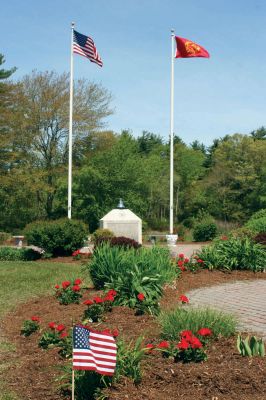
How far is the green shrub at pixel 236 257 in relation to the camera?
1117cm

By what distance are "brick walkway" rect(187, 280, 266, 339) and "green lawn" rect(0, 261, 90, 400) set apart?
256 centimetres

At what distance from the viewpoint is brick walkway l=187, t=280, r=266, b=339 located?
641 centimetres

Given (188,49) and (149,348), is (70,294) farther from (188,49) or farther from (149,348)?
(188,49)

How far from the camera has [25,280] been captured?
11.0 metres

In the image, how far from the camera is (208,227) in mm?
30953

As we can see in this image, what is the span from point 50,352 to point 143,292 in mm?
1892

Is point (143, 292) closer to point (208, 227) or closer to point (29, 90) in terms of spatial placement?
point (208, 227)

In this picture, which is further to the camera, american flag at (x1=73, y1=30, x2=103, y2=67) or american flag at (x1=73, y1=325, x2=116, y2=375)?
american flag at (x1=73, y1=30, x2=103, y2=67)

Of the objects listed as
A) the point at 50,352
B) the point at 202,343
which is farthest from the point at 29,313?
the point at 202,343

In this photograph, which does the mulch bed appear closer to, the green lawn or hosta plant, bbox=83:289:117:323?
hosta plant, bbox=83:289:117:323

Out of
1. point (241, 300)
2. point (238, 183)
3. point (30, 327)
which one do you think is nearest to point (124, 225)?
point (241, 300)

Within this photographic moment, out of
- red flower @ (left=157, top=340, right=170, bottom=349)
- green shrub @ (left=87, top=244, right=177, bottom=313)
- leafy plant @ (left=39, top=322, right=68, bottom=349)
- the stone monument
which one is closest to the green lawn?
leafy plant @ (left=39, top=322, right=68, bottom=349)

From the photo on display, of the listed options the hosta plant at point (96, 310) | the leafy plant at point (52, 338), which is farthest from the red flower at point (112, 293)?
the leafy plant at point (52, 338)

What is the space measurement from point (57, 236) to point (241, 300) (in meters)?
9.14
